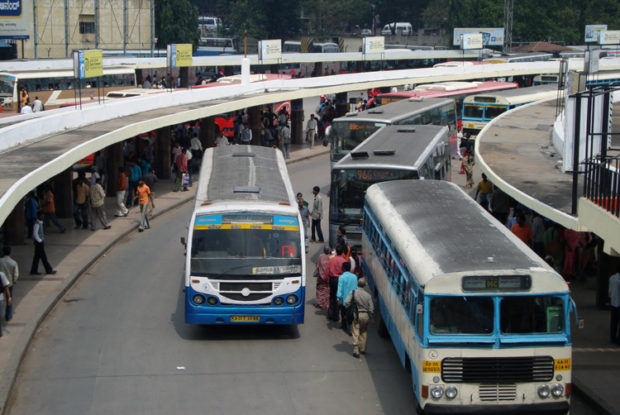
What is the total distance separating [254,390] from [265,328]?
10.1 feet

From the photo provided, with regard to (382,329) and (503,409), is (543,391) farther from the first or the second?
(382,329)

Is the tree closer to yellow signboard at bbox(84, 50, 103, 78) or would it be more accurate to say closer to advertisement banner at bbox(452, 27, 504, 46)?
advertisement banner at bbox(452, 27, 504, 46)

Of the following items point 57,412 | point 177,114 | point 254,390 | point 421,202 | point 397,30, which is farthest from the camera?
point 397,30

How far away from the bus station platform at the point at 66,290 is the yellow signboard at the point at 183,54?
12.7 meters

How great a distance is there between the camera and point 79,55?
2530 centimetres

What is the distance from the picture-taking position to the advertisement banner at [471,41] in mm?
74500

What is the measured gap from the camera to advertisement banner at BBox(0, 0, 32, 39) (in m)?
42.4

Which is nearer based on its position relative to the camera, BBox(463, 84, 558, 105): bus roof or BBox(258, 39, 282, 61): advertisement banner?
BBox(463, 84, 558, 105): bus roof

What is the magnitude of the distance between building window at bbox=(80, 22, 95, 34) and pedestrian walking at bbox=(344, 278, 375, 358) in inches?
2480

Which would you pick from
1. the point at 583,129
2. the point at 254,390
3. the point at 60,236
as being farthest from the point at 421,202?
the point at 60,236

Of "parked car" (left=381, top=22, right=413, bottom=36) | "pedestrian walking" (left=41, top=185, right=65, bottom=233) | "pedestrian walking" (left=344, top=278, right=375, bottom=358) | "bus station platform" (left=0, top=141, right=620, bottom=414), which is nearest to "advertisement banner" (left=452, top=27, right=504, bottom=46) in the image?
"parked car" (left=381, top=22, right=413, bottom=36)

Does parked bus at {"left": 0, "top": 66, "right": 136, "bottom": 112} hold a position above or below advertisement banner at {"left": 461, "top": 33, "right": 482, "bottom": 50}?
below

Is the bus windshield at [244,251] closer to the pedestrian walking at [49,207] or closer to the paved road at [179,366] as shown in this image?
the paved road at [179,366]

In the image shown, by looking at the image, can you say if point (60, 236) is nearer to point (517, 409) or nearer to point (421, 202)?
point (421, 202)
